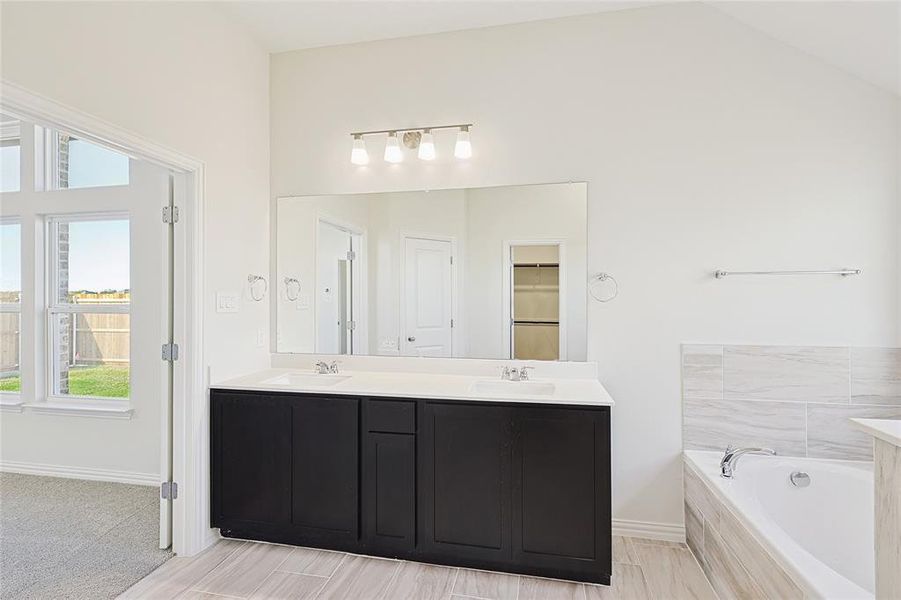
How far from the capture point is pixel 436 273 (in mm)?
2934

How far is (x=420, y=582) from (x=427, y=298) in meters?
1.50

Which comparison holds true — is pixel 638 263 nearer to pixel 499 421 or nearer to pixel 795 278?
pixel 795 278

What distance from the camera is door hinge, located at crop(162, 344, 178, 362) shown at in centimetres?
249

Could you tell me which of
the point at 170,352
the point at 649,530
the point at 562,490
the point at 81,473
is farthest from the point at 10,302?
the point at 649,530

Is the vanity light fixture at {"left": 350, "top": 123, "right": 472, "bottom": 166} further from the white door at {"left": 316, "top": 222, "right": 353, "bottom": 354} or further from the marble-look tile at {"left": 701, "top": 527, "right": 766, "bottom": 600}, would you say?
the marble-look tile at {"left": 701, "top": 527, "right": 766, "bottom": 600}

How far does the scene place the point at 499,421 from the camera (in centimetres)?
227

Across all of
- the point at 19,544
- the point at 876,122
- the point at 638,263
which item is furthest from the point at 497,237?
the point at 19,544

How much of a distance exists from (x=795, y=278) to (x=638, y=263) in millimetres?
784

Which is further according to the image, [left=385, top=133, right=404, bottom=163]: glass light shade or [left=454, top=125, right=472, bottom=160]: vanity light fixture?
[left=385, top=133, right=404, bottom=163]: glass light shade

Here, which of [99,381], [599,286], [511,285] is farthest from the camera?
[99,381]

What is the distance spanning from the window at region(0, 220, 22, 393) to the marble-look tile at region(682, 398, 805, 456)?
4.59m

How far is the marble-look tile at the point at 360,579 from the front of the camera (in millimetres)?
2125

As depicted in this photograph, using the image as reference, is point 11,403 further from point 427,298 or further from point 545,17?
point 545,17

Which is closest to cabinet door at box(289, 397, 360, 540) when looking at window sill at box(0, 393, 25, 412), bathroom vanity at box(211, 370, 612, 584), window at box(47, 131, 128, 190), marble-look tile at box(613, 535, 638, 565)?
bathroom vanity at box(211, 370, 612, 584)
